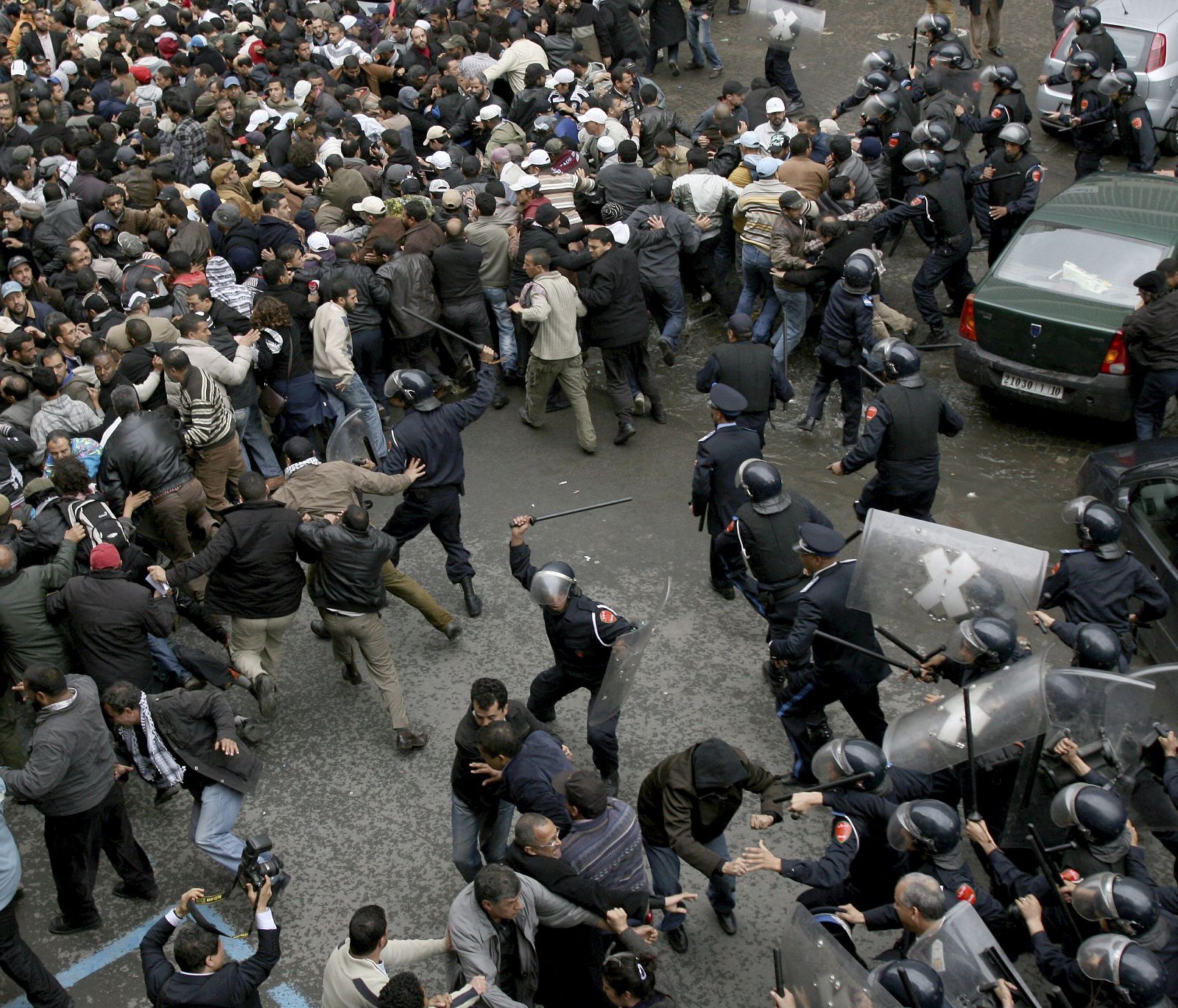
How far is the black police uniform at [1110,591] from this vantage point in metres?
6.50

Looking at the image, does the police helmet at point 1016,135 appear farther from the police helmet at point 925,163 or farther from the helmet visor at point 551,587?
the helmet visor at point 551,587

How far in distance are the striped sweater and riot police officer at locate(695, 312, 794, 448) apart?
3.22 m

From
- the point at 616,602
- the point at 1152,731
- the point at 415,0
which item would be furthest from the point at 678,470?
the point at 415,0

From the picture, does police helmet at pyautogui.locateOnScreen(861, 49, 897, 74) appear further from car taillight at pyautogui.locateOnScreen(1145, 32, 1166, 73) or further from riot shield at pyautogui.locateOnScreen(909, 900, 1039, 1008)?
riot shield at pyautogui.locateOnScreen(909, 900, 1039, 1008)

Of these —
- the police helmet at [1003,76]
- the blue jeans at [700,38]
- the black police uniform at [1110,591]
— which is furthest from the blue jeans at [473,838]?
the blue jeans at [700,38]

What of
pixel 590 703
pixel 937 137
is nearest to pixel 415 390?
pixel 590 703

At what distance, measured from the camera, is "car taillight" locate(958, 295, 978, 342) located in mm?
9500

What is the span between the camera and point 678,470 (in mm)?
9500

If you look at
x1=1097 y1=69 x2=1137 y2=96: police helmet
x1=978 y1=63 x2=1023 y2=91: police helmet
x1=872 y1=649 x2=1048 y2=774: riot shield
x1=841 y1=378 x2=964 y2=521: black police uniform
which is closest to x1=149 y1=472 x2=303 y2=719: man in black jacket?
x1=872 y1=649 x2=1048 y2=774: riot shield

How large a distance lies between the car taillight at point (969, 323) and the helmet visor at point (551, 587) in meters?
4.79

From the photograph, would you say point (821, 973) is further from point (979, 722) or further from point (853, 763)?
point (979, 722)

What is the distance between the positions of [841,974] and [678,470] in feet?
18.5

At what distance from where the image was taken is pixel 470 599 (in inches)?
319

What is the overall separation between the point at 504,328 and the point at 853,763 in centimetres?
614
